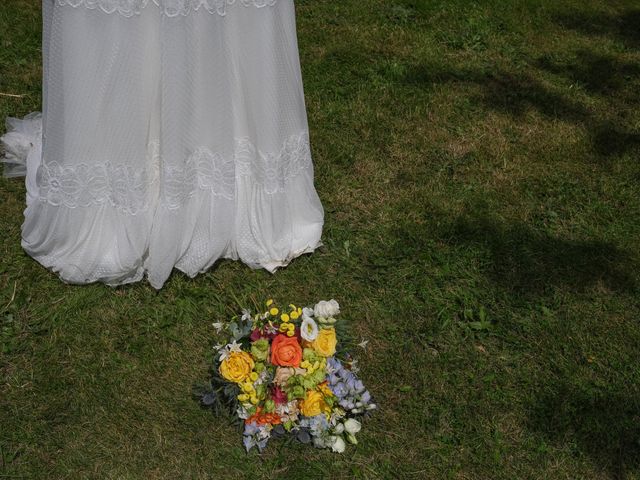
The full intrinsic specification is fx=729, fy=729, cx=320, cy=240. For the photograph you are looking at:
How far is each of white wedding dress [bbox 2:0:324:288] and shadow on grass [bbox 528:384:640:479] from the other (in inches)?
57.9

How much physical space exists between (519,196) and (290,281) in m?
1.66

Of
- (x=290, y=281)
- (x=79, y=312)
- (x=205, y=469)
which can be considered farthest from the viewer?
(x=290, y=281)

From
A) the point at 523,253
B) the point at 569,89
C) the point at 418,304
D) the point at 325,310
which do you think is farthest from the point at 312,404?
the point at 569,89

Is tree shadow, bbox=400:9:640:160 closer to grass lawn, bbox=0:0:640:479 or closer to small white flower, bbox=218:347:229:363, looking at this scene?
grass lawn, bbox=0:0:640:479

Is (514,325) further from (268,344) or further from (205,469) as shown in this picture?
(205,469)

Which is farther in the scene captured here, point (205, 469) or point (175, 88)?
point (175, 88)

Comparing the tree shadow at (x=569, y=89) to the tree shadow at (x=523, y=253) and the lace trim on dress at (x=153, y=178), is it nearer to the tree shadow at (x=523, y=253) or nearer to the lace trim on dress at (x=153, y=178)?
the tree shadow at (x=523, y=253)

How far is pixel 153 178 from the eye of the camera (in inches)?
141

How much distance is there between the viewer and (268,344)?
304cm

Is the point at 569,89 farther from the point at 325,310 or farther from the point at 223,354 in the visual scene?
the point at 223,354

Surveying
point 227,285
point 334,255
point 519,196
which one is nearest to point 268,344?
point 227,285

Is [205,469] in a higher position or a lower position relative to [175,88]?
lower

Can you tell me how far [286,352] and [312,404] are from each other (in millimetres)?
236

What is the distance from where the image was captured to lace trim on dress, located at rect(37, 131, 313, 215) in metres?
3.49
